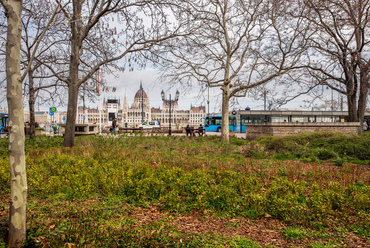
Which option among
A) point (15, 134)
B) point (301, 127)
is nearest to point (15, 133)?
point (15, 134)

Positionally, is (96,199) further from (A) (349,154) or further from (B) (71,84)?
(A) (349,154)

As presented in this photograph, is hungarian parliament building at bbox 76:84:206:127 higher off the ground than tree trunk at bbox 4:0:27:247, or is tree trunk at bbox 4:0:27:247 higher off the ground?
hungarian parliament building at bbox 76:84:206:127

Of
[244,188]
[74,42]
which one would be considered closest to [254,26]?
[74,42]

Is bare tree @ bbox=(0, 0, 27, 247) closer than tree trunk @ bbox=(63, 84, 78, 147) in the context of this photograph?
Yes

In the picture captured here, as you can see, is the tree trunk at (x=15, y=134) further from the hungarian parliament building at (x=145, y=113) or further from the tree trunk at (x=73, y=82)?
the hungarian parliament building at (x=145, y=113)

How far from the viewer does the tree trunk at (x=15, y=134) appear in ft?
9.14

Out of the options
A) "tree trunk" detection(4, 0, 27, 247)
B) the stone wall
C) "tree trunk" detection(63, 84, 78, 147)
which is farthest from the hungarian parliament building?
"tree trunk" detection(4, 0, 27, 247)

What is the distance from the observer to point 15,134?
2779 mm

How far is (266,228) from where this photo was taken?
364cm

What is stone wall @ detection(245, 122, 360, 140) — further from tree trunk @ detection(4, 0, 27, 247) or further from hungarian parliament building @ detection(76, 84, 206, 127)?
hungarian parliament building @ detection(76, 84, 206, 127)

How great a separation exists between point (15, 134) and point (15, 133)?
1 centimetres

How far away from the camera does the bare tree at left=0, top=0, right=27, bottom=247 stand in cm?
279

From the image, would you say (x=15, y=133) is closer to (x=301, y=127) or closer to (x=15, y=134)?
(x=15, y=134)

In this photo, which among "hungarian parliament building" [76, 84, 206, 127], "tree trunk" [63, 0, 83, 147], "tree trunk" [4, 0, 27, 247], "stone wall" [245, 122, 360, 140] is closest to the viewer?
"tree trunk" [4, 0, 27, 247]
